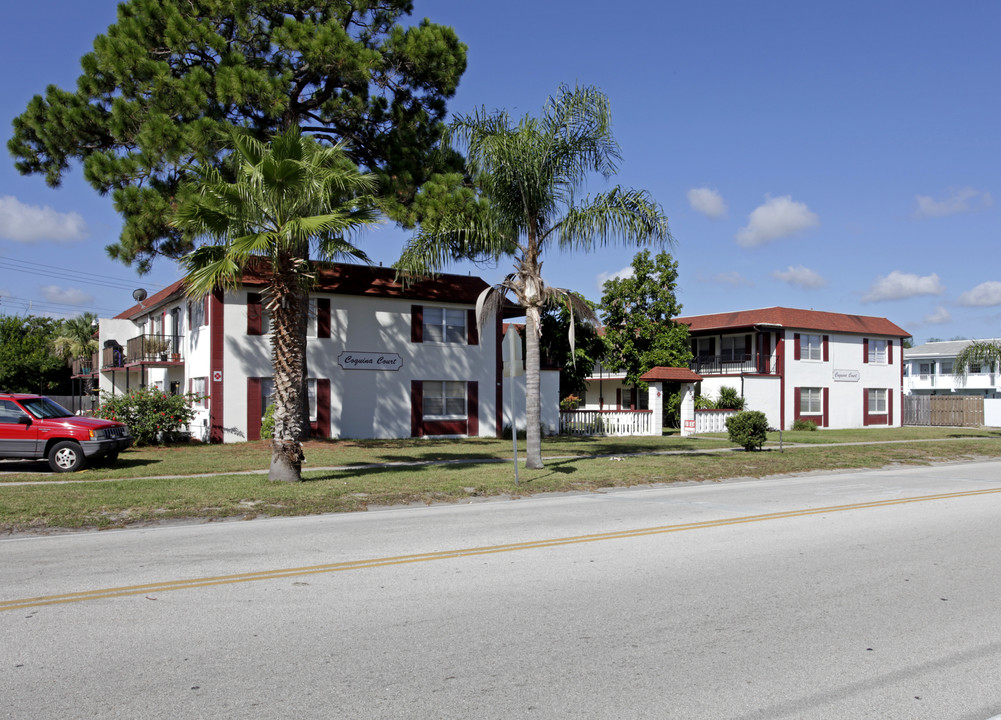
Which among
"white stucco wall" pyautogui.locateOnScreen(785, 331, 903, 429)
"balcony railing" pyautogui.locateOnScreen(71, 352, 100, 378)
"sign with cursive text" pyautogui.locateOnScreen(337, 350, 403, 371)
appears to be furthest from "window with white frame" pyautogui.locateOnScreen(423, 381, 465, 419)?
"balcony railing" pyautogui.locateOnScreen(71, 352, 100, 378)

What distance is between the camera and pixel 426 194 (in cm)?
2416

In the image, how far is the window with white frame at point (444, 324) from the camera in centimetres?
3095

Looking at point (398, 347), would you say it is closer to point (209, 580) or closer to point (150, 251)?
point (150, 251)

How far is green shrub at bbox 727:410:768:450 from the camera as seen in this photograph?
2445 cm

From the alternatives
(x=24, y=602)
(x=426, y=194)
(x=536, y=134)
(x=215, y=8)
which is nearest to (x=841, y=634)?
(x=24, y=602)

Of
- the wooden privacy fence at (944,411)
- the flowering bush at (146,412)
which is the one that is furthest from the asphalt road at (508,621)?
the wooden privacy fence at (944,411)

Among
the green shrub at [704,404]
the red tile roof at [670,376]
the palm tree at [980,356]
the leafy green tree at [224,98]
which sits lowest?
the green shrub at [704,404]

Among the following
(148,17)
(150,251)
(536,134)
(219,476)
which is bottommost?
(219,476)

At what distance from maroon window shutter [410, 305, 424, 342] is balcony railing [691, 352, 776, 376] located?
18.5 meters

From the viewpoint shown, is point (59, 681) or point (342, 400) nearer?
point (59, 681)

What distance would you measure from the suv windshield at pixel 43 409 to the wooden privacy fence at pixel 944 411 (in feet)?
149

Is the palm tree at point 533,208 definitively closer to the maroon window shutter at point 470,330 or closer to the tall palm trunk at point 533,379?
the tall palm trunk at point 533,379

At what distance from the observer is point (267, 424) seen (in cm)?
2645

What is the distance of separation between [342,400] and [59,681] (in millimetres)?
24400
